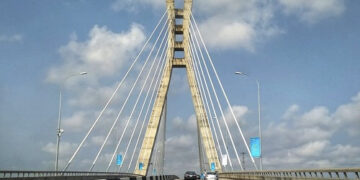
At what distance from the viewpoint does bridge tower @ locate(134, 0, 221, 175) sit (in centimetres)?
6800

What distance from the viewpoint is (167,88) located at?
69812 millimetres

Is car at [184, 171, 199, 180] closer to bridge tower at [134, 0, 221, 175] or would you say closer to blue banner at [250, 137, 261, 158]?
bridge tower at [134, 0, 221, 175]

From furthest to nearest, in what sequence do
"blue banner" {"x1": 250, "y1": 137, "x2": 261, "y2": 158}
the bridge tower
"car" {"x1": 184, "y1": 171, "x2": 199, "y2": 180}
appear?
the bridge tower < "car" {"x1": 184, "y1": 171, "x2": 199, "y2": 180} < "blue banner" {"x1": 250, "y1": 137, "x2": 261, "y2": 158}

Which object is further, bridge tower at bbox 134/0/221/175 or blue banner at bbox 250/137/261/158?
bridge tower at bbox 134/0/221/175

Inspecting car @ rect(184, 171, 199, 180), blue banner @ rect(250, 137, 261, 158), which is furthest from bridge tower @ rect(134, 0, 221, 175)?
blue banner @ rect(250, 137, 261, 158)

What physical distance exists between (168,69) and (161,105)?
4646mm

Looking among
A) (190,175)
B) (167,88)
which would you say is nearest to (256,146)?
(190,175)

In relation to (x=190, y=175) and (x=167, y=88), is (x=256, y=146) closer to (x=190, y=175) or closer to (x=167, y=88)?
(x=190, y=175)

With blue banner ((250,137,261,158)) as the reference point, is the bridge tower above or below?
above

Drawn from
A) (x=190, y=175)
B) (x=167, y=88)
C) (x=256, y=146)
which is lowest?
(x=190, y=175)

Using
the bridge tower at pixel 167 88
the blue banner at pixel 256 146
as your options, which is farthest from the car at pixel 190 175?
the blue banner at pixel 256 146

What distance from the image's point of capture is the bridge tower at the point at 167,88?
223 feet

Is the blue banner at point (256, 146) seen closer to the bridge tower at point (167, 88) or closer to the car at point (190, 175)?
the car at point (190, 175)

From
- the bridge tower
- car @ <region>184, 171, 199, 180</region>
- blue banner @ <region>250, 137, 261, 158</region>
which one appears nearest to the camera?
blue banner @ <region>250, 137, 261, 158</region>
